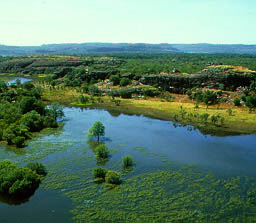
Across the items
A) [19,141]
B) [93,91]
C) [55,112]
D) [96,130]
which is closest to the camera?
[19,141]

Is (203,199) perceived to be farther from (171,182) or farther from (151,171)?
(151,171)

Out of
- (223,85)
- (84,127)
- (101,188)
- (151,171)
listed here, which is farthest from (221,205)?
(223,85)

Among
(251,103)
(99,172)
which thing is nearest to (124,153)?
(99,172)

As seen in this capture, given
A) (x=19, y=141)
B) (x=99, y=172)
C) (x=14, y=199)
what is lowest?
(x=14, y=199)

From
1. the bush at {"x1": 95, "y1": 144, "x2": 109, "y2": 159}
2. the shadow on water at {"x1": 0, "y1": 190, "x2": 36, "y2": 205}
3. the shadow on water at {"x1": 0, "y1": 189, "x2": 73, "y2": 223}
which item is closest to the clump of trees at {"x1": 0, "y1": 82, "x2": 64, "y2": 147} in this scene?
the bush at {"x1": 95, "y1": 144, "x2": 109, "y2": 159}

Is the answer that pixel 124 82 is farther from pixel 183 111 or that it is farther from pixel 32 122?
pixel 32 122

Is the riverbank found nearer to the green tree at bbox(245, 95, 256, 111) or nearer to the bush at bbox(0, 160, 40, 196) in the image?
the green tree at bbox(245, 95, 256, 111)
